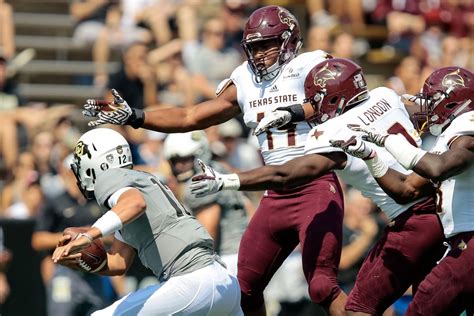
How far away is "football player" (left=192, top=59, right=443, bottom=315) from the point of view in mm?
7195

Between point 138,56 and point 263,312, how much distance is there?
18.0ft

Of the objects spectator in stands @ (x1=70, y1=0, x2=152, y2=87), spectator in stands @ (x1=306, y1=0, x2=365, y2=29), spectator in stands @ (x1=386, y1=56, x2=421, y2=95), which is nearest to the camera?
spectator in stands @ (x1=70, y1=0, x2=152, y2=87)

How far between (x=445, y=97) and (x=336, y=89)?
2.33 ft

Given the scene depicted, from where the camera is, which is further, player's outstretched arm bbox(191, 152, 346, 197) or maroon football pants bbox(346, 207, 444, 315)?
maroon football pants bbox(346, 207, 444, 315)

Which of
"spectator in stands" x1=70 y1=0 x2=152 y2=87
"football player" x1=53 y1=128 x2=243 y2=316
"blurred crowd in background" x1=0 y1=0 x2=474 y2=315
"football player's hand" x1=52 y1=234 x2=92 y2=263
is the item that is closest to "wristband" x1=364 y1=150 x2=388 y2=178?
"football player" x1=53 y1=128 x2=243 y2=316

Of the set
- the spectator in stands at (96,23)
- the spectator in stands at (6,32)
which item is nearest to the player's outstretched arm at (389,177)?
the spectator in stands at (96,23)

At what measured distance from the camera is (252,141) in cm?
1262

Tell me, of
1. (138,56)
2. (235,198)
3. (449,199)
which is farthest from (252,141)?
(449,199)

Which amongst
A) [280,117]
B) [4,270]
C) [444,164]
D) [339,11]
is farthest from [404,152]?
[339,11]

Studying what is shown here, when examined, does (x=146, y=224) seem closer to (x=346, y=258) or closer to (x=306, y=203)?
(x=306, y=203)

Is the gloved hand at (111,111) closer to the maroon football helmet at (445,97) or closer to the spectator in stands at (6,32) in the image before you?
the maroon football helmet at (445,97)

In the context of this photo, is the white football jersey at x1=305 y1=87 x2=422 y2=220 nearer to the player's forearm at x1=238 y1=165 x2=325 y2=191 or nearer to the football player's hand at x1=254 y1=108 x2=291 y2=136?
the player's forearm at x1=238 y1=165 x2=325 y2=191

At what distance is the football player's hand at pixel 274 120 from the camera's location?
7477 millimetres

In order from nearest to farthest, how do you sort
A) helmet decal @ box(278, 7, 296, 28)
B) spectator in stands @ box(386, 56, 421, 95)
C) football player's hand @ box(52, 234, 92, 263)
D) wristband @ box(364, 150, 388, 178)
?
1. football player's hand @ box(52, 234, 92, 263)
2. wristband @ box(364, 150, 388, 178)
3. helmet decal @ box(278, 7, 296, 28)
4. spectator in stands @ box(386, 56, 421, 95)
